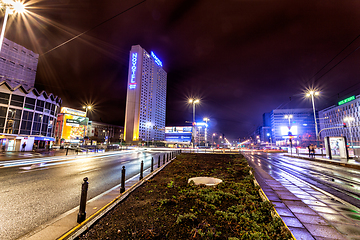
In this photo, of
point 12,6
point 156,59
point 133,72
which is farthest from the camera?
point 156,59

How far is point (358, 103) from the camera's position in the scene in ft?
244

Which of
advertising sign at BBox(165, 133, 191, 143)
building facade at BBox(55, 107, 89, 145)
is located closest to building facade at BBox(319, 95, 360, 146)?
advertising sign at BBox(165, 133, 191, 143)

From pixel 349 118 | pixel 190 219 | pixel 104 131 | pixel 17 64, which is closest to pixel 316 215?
pixel 190 219

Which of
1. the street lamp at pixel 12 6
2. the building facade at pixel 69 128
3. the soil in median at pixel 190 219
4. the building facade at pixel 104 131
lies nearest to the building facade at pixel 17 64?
the building facade at pixel 69 128

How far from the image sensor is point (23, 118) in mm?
34531

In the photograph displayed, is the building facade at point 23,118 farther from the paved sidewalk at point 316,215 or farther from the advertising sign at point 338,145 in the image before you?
the advertising sign at point 338,145

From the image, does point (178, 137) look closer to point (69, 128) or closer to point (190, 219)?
point (69, 128)

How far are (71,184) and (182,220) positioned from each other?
7.05m

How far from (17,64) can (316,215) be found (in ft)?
300

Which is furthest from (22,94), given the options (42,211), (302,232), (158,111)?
(158,111)

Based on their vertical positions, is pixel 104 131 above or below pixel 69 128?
above

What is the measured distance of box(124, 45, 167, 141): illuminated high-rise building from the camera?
111 m

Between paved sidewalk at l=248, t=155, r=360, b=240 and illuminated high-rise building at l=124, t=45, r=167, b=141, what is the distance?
94.5m

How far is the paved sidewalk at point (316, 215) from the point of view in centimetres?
347
